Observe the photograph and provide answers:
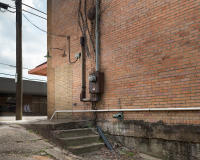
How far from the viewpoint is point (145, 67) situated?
489cm

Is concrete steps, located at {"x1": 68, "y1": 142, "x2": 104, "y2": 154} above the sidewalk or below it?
below

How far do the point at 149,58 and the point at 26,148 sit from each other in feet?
10.9

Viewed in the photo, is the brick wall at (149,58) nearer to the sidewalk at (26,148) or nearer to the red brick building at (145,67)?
the red brick building at (145,67)

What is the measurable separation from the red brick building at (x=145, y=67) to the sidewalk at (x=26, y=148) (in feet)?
6.01

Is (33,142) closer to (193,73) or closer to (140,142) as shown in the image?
(140,142)

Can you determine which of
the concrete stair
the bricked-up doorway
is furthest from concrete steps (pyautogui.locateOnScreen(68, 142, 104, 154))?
the bricked-up doorway

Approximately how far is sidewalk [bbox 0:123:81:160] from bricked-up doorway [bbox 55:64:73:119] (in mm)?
2429

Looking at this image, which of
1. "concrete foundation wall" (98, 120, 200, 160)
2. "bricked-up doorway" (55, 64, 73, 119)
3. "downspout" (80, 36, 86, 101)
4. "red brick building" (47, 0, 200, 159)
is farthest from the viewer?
"bricked-up doorway" (55, 64, 73, 119)

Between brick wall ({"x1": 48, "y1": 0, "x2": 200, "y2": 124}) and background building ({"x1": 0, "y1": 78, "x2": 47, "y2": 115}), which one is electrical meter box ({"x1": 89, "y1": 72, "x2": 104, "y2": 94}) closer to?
brick wall ({"x1": 48, "y1": 0, "x2": 200, "y2": 124})

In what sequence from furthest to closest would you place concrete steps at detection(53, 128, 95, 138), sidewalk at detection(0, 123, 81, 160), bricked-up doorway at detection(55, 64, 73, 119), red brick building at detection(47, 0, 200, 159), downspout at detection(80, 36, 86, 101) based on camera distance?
bricked-up doorway at detection(55, 64, 73, 119) < downspout at detection(80, 36, 86, 101) < concrete steps at detection(53, 128, 95, 138) < red brick building at detection(47, 0, 200, 159) < sidewalk at detection(0, 123, 81, 160)

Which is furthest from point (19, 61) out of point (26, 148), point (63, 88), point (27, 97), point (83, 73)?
point (27, 97)

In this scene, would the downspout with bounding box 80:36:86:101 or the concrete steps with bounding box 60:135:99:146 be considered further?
the downspout with bounding box 80:36:86:101

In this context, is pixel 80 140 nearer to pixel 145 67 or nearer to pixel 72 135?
pixel 72 135

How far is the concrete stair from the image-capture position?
4.64m
